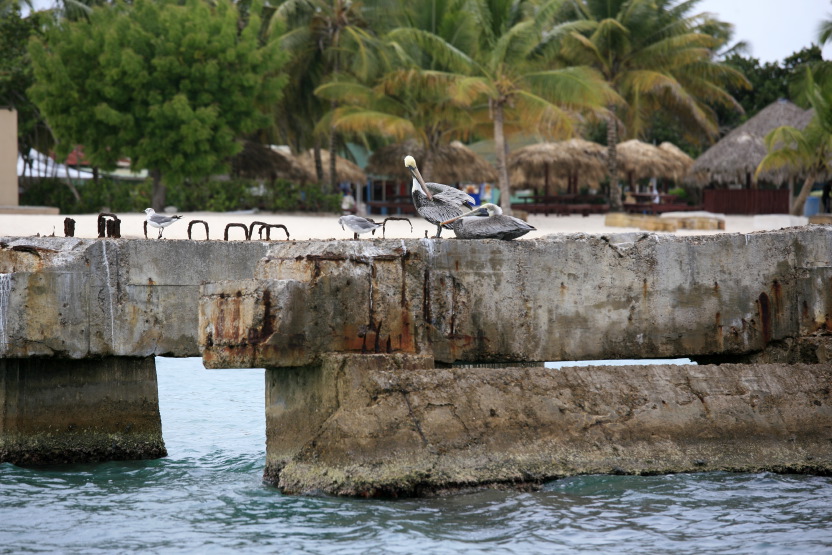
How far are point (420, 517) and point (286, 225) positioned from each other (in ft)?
64.0

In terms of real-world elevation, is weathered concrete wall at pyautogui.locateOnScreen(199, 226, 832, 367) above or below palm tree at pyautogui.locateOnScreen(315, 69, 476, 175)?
below

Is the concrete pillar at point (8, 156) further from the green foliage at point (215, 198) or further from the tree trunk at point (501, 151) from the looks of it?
the tree trunk at point (501, 151)

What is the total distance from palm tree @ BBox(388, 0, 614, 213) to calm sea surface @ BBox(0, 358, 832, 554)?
19885 mm

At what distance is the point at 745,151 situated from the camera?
3644 cm

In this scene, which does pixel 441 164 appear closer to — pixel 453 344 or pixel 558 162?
pixel 558 162

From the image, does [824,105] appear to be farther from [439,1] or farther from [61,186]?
[61,186]

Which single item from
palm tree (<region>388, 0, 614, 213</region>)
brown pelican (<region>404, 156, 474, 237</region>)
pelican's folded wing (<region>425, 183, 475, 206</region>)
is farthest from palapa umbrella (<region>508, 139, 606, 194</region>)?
brown pelican (<region>404, 156, 474, 237</region>)

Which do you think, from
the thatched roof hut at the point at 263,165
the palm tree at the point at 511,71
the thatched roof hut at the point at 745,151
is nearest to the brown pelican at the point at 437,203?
the palm tree at the point at 511,71

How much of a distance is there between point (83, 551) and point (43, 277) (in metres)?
2.41

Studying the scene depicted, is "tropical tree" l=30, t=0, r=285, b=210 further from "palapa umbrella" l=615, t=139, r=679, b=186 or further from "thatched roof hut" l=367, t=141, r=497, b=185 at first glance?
"palapa umbrella" l=615, t=139, r=679, b=186

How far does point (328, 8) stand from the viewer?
34969 mm

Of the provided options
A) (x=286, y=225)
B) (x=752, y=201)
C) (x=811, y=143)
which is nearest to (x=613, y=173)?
(x=752, y=201)

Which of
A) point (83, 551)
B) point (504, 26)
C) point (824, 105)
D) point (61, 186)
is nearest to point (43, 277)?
point (83, 551)

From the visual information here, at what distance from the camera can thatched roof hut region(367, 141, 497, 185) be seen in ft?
115
